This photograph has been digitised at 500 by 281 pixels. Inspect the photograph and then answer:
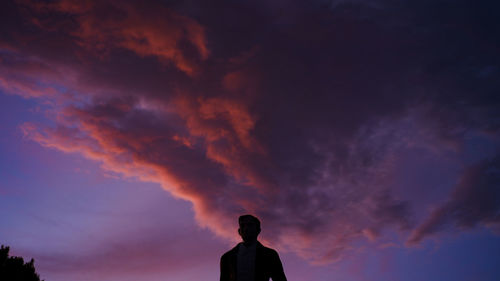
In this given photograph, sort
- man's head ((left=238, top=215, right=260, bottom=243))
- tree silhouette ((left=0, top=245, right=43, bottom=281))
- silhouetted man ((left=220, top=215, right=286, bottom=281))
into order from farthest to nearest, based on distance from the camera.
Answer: tree silhouette ((left=0, top=245, right=43, bottom=281)), man's head ((left=238, top=215, right=260, bottom=243)), silhouetted man ((left=220, top=215, right=286, bottom=281))

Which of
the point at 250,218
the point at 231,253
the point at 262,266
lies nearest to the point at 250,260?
the point at 262,266

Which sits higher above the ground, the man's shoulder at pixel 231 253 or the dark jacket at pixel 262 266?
the man's shoulder at pixel 231 253

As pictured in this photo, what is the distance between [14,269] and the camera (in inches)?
1115

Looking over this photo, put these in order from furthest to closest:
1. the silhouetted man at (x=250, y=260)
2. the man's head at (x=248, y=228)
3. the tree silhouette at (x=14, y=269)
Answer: the tree silhouette at (x=14, y=269) → the man's head at (x=248, y=228) → the silhouetted man at (x=250, y=260)

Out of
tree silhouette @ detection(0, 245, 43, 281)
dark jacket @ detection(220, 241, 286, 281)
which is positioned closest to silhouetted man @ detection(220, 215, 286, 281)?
dark jacket @ detection(220, 241, 286, 281)

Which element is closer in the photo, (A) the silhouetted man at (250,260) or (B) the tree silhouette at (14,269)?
(A) the silhouetted man at (250,260)

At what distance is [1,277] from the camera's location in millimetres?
27469

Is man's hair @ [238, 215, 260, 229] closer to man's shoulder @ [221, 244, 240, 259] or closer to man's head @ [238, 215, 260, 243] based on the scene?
man's head @ [238, 215, 260, 243]

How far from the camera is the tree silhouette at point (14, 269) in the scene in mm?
27891

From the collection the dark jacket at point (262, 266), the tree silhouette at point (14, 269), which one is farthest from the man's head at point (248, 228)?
the tree silhouette at point (14, 269)

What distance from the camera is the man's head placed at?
5.98 metres

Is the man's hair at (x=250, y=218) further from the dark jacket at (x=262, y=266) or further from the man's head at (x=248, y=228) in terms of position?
the dark jacket at (x=262, y=266)

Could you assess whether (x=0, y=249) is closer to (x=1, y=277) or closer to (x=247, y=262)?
(x=1, y=277)

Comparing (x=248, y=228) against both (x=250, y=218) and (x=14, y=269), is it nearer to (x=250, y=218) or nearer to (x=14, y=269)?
(x=250, y=218)
